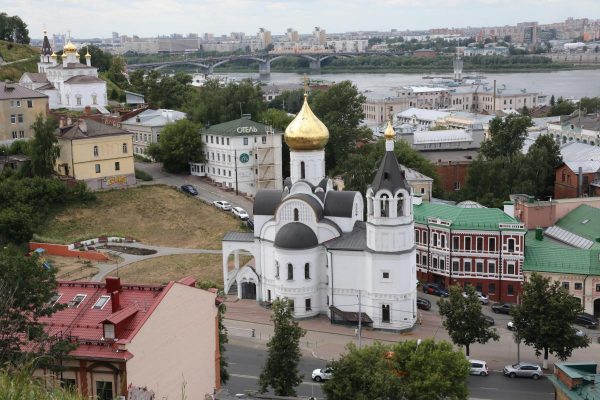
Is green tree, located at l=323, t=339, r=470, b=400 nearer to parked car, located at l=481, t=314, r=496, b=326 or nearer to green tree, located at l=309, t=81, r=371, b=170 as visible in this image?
parked car, located at l=481, t=314, r=496, b=326

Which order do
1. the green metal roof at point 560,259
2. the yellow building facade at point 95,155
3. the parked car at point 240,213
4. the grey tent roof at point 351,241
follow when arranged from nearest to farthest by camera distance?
the grey tent roof at point 351,241
the green metal roof at point 560,259
the parked car at point 240,213
the yellow building facade at point 95,155

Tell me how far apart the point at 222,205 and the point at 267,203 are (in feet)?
34.4

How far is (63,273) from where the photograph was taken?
30766 mm

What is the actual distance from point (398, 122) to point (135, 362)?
5877cm

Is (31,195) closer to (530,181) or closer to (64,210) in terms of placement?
(64,210)

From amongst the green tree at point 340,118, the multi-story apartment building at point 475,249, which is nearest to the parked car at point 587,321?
the multi-story apartment building at point 475,249

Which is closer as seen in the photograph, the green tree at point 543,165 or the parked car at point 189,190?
the green tree at point 543,165

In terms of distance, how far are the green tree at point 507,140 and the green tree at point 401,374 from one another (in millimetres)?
26700

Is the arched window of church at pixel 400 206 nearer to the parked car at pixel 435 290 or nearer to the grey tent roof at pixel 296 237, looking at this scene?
the grey tent roof at pixel 296 237

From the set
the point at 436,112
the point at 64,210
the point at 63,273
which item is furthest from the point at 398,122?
the point at 63,273

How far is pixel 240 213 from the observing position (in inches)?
1475

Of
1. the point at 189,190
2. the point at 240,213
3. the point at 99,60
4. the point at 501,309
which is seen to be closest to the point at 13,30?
the point at 99,60

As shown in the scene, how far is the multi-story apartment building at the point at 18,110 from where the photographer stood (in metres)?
43.8

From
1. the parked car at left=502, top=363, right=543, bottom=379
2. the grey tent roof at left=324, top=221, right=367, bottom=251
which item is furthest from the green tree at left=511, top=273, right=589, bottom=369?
the grey tent roof at left=324, top=221, right=367, bottom=251
